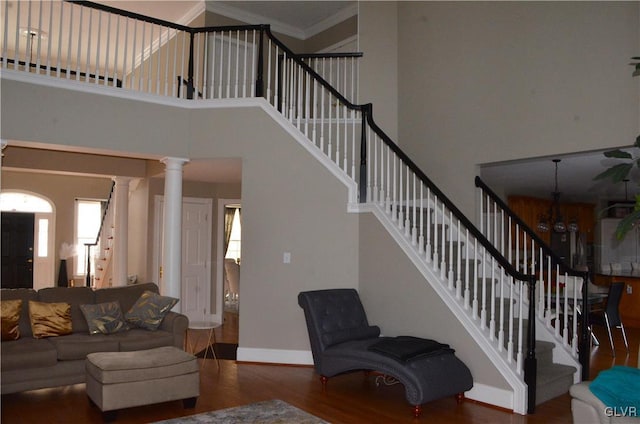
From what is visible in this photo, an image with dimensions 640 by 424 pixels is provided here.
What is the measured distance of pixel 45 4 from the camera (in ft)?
25.7

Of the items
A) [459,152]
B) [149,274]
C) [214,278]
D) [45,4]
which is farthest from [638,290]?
[45,4]

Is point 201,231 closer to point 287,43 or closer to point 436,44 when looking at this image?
point 287,43

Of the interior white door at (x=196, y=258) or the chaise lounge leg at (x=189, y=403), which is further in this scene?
the interior white door at (x=196, y=258)

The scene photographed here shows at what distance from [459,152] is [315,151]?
180 cm

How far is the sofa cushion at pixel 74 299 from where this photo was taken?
16.4 feet

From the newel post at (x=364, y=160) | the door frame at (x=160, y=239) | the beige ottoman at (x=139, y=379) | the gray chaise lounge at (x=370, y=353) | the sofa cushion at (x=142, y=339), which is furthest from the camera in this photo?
the door frame at (x=160, y=239)

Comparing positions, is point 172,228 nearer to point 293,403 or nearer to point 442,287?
point 293,403

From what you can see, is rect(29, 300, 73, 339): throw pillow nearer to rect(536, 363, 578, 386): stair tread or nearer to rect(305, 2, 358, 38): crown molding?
rect(536, 363, 578, 386): stair tread

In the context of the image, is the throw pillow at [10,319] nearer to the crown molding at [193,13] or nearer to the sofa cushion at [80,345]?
the sofa cushion at [80,345]

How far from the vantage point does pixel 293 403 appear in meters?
4.50

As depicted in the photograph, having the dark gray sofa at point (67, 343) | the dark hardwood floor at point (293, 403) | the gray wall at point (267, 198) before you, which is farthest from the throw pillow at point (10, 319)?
the gray wall at point (267, 198)

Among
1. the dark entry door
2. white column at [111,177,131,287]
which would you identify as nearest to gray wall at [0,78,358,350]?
white column at [111,177,131,287]

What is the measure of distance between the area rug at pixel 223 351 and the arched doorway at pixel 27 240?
583 centimetres

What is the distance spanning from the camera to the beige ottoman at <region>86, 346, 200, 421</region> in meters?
3.96
